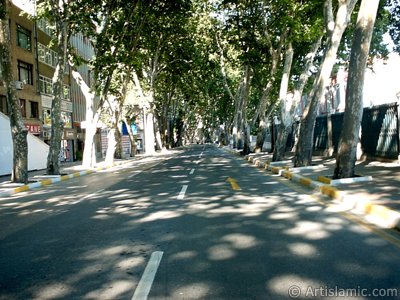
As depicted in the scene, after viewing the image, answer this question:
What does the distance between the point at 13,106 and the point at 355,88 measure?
11.4 metres

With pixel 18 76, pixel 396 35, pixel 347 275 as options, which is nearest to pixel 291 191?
pixel 347 275

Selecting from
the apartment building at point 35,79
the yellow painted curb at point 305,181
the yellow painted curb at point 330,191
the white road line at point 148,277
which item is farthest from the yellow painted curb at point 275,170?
the apartment building at point 35,79

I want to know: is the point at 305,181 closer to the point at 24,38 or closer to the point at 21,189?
the point at 21,189

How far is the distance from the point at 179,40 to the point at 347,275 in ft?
112

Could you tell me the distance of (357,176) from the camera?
11273 mm

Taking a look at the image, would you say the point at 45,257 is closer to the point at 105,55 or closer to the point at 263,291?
the point at 263,291

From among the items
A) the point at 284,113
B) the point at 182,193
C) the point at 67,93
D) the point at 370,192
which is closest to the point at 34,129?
the point at 67,93

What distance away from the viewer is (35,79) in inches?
1293

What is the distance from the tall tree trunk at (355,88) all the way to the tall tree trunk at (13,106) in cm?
1093

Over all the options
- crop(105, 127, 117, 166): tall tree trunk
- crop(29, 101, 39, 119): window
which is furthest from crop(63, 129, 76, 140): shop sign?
crop(105, 127, 117, 166): tall tree trunk

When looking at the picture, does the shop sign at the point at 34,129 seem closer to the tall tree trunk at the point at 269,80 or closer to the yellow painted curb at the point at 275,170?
the tall tree trunk at the point at 269,80

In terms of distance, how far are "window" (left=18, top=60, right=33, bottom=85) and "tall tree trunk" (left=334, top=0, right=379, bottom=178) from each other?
1007 inches

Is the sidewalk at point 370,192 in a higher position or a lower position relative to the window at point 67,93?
lower

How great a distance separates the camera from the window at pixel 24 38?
30.7 meters
